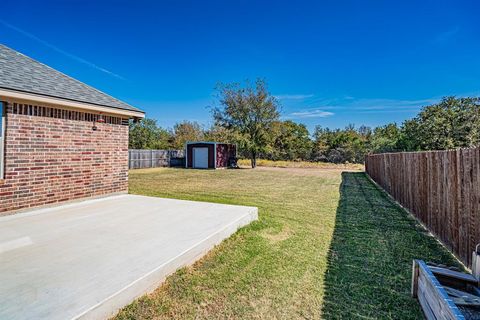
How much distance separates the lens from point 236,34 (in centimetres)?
1357

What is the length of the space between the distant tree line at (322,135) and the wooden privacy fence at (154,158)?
466 cm

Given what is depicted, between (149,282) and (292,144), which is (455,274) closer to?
(149,282)

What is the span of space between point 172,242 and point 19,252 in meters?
1.66

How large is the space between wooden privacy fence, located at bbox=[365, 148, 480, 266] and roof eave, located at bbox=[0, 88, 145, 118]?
6.50 metres

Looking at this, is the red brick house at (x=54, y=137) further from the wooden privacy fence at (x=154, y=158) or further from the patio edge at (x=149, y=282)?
the wooden privacy fence at (x=154, y=158)

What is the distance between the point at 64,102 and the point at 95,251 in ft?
11.3

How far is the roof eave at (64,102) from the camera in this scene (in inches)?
165

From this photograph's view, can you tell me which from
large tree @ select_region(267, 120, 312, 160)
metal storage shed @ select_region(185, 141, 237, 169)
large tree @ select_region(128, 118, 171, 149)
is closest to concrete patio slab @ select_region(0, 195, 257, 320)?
metal storage shed @ select_region(185, 141, 237, 169)

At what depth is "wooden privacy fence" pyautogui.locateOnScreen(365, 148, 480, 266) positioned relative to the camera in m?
2.96

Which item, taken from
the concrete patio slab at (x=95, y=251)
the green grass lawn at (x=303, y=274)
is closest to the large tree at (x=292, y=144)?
the green grass lawn at (x=303, y=274)

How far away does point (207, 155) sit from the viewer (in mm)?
21688

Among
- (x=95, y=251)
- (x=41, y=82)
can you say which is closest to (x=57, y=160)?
(x=41, y=82)

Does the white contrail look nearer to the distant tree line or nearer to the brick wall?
the brick wall

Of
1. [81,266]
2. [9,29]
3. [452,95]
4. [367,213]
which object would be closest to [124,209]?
[81,266]
